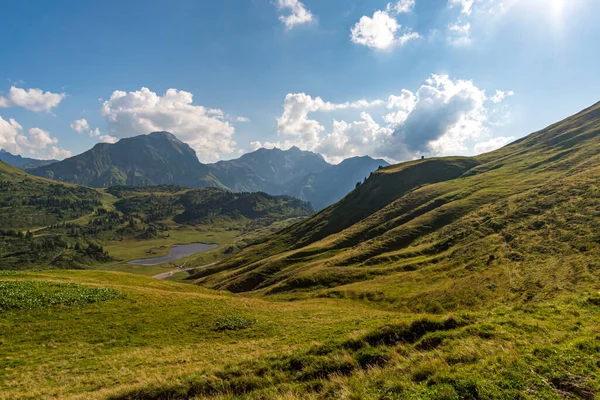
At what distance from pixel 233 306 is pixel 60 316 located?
18600 millimetres

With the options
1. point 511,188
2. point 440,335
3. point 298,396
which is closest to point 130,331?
point 298,396

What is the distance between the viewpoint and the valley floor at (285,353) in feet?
35.1

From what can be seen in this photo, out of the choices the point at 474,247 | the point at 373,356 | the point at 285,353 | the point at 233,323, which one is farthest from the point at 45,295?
the point at 474,247

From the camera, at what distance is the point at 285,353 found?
16.6 metres

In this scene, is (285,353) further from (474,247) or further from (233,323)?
(474,247)

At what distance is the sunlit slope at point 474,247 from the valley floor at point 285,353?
19.4 m

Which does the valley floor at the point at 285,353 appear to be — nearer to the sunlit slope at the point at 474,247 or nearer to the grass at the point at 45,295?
the grass at the point at 45,295

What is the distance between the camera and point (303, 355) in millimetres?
15664

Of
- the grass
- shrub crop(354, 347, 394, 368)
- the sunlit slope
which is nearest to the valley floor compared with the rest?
shrub crop(354, 347, 394, 368)

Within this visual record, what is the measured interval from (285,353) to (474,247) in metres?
55.8

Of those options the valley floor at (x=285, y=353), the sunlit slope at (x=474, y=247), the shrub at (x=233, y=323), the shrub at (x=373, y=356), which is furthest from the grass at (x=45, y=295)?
the sunlit slope at (x=474, y=247)

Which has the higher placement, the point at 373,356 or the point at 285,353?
the point at 373,356

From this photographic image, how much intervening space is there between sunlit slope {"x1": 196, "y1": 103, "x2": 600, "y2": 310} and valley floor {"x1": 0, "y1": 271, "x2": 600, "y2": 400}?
63.5 ft

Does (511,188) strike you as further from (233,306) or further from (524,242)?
(233,306)
